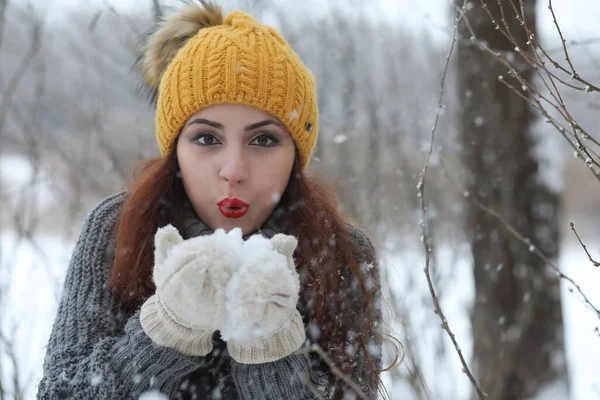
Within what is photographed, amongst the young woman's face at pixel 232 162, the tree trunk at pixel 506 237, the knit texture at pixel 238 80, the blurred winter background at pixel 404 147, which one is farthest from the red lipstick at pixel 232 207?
the tree trunk at pixel 506 237

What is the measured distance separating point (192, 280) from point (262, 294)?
0.55 ft

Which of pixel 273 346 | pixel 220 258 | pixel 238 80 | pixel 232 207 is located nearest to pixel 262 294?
pixel 220 258

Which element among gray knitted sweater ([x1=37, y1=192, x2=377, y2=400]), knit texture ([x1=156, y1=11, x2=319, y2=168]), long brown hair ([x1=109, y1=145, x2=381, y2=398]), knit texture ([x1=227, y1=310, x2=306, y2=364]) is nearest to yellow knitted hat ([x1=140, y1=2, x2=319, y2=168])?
knit texture ([x1=156, y1=11, x2=319, y2=168])

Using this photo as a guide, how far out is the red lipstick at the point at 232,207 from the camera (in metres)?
1.88

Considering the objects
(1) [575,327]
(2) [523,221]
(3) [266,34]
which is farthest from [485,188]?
(1) [575,327]

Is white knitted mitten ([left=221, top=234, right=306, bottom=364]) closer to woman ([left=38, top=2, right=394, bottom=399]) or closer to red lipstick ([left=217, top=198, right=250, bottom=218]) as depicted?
woman ([left=38, top=2, right=394, bottom=399])

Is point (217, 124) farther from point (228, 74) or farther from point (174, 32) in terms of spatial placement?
point (174, 32)

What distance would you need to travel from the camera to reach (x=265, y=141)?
1986mm

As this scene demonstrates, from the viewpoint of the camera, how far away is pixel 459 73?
370cm

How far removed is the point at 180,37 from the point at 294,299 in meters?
1.17

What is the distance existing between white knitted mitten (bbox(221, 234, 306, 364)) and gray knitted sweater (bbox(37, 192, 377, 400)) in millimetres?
183

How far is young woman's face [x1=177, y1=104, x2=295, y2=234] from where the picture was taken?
1.88 m

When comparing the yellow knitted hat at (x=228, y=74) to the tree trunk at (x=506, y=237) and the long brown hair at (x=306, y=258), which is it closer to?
the long brown hair at (x=306, y=258)

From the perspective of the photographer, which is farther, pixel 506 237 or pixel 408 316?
pixel 506 237
